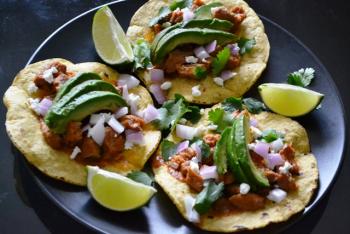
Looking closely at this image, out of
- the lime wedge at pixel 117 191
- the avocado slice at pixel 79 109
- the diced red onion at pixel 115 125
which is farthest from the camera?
the diced red onion at pixel 115 125

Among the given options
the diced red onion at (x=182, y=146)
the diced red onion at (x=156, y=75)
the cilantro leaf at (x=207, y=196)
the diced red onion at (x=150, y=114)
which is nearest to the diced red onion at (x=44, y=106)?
the diced red onion at (x=150, y=114)

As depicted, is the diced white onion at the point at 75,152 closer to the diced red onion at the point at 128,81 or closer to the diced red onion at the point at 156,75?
the diced red onion at the point at 128,81

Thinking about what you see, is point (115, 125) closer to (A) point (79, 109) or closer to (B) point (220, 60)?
(A) point (79, 109)

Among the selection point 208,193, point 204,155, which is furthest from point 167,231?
point 204,155

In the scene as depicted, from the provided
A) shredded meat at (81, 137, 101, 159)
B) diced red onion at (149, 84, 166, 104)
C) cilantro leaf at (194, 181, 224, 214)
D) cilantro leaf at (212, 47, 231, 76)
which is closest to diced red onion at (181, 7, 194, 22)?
cilantro leaf at (212, 47, 231, 76)

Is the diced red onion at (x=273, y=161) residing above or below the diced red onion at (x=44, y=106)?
below

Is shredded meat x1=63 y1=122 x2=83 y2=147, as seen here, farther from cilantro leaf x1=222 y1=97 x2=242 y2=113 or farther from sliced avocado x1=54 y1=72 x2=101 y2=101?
cilantro leaf x1=222 y1=97 x2=242 y2=113

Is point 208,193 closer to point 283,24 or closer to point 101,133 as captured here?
point 101,133
